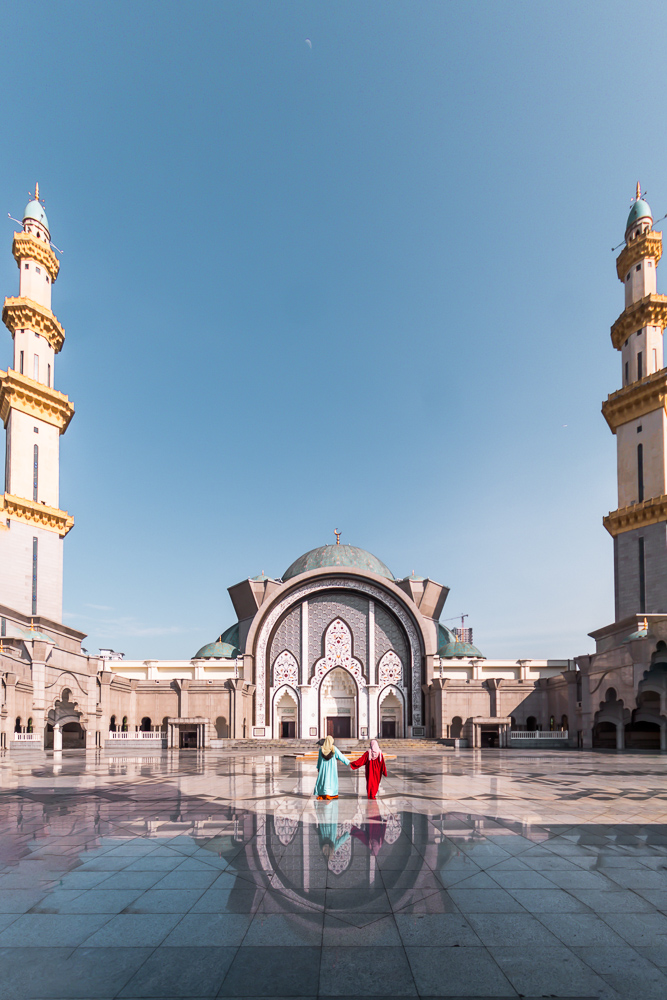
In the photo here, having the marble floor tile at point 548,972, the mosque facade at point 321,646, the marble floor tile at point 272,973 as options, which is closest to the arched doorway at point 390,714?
the mosque facade at point 321,646

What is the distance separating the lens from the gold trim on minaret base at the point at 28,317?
32500 millimetres

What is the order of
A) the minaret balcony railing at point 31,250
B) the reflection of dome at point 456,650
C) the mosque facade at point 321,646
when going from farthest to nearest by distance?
the reflection of dome at point 456,650 < the minaret balcony railing at point 31,250 < the mosque facade at point 321,646

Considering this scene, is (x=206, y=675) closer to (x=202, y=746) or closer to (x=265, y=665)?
(x=265, y=665)

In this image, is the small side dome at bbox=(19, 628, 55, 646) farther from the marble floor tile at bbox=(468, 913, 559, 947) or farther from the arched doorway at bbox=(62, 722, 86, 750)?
the marble floor tile at bbox=(468, 913, 559, 947)

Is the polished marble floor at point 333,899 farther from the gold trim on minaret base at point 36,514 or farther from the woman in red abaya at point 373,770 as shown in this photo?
→ the gold trim on minaret base at point 36,514

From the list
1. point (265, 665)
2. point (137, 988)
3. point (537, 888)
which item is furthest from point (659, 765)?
point (265, 665)

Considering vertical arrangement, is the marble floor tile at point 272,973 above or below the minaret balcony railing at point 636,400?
below

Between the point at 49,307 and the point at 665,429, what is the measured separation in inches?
1228

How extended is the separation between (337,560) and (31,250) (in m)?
23.8

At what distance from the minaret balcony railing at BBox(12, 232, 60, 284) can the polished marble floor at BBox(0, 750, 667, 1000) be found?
3122cm

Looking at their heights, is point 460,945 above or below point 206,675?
above

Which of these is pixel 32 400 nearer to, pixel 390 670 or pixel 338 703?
pixel 338 703

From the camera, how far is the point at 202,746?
2911 cm

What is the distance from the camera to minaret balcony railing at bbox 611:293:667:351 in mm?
31000
